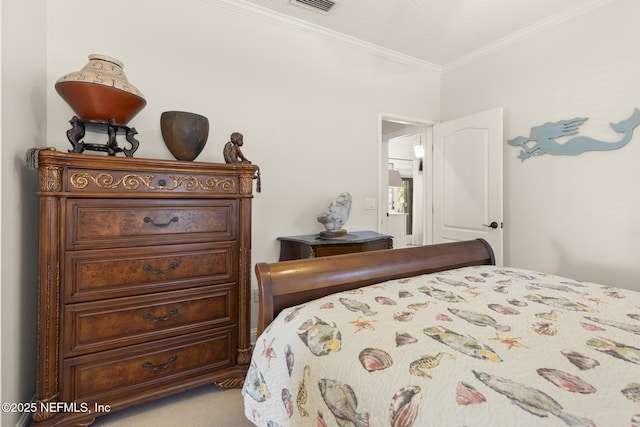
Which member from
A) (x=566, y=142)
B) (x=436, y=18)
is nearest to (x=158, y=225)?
(x=436, y=18)

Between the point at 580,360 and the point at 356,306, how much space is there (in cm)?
68

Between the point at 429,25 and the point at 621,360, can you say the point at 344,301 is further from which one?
the point at 429,25

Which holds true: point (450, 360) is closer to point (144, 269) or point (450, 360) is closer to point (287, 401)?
point (287, 401)

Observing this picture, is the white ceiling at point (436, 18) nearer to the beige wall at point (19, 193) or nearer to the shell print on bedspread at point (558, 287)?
the beige wall at point (19, 193)

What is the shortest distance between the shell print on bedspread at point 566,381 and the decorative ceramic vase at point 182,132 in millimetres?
2009

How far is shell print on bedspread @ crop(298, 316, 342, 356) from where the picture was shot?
1.01 meters

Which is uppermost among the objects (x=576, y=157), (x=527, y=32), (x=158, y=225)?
(x=527, y=32)

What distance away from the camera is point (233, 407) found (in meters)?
1.84

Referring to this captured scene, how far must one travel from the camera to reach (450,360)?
855mm

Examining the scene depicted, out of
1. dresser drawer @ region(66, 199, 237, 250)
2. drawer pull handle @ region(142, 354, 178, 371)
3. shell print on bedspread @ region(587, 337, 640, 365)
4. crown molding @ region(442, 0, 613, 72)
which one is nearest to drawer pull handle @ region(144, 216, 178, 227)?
dresser drawer @ region(66, 199, 237, 250)

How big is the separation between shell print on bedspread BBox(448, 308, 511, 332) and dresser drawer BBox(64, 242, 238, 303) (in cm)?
131

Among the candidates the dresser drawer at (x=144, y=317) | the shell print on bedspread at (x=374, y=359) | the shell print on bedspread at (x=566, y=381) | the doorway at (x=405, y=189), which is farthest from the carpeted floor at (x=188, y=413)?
the doorway at (x=405, y=189)

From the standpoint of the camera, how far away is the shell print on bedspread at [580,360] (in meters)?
0.83

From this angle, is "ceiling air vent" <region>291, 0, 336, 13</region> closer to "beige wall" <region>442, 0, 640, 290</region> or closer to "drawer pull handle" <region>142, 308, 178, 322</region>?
"beige wall" <region>442, 0, 640, 290</region>
